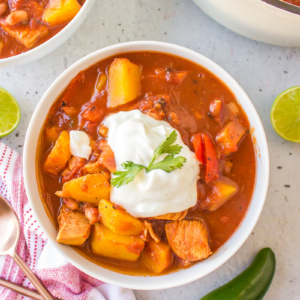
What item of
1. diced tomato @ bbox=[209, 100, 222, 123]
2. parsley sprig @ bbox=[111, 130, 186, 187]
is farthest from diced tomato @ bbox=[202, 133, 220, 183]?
parsley sprig @ bbox=[111, 130, 186, 187]

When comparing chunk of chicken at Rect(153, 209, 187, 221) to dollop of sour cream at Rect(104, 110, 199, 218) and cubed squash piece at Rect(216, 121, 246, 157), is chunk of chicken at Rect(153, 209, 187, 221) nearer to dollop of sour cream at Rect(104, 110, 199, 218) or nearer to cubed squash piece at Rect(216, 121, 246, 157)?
dollop of sour cream at Rect(104, 110, 199, 218)

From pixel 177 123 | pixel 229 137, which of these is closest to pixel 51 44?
pixel 177 123

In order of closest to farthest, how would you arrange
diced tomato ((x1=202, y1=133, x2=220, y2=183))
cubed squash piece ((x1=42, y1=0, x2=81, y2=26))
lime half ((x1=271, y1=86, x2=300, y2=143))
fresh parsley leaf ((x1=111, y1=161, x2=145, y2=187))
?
1. fresh parsley leaf ((x1=111, y1=161, x2=145, y2=187))
2. diced tomato ((x1=202, y1=133, x2=220, y2=183))
3. cubed squash piece ((x1=42, y1=0, x2=81, y2=26))
4. lime half ((x1=271, y1=86, x2=300, y2=143))

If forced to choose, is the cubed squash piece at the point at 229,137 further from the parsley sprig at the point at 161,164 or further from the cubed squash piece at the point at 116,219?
the cubed squash piece at the point at 116,219

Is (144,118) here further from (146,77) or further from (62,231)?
(62,231)

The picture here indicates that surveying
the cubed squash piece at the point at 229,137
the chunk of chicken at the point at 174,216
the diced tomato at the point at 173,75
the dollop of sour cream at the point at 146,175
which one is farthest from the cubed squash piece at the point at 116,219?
the diced tomato at the point at 173,75

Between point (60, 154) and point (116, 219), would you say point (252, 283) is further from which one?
point (60, 154)
